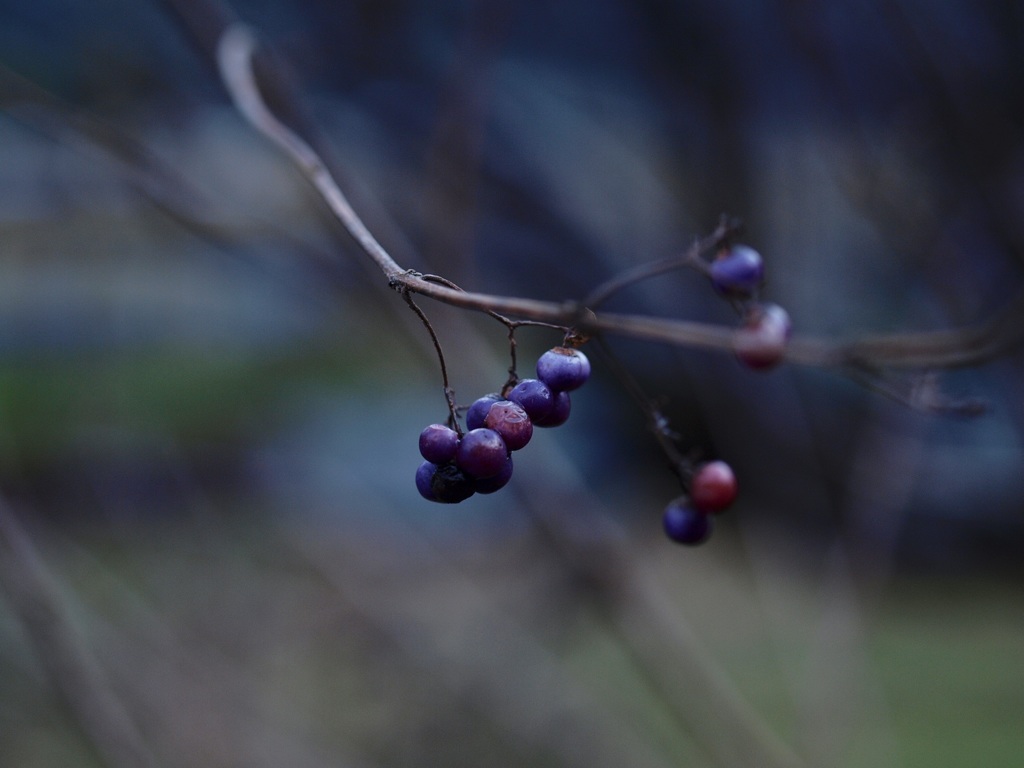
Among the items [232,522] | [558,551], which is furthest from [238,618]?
[558,551]

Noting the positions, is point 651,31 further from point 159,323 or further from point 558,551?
point 159,323

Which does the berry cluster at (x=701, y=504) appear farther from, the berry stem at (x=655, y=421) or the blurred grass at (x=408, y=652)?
the blurred grass at (x=408, y=652)

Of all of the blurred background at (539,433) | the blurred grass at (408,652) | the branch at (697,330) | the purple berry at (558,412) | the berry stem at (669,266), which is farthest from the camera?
the blurred grass at (408,652)

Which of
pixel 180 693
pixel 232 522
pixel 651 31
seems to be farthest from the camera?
pixel 232 522

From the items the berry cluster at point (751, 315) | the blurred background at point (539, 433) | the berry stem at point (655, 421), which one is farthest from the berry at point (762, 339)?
the blurred background at point (539, 433)

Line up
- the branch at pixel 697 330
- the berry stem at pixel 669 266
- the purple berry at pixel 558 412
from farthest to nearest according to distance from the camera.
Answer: the purple berry at pixel 558 412, the berry stem at pixel 669 266, the branch at pixel 697 330

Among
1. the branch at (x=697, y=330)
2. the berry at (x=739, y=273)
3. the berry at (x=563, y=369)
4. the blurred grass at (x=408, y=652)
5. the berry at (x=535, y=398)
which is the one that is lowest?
the branch at (x=697, y=330)

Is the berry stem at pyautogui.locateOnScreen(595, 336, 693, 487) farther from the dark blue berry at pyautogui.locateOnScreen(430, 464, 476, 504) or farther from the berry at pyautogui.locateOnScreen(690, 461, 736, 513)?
the dark blue berry at pyautogui.locateOnScreen(430, 464, 476, 504)
